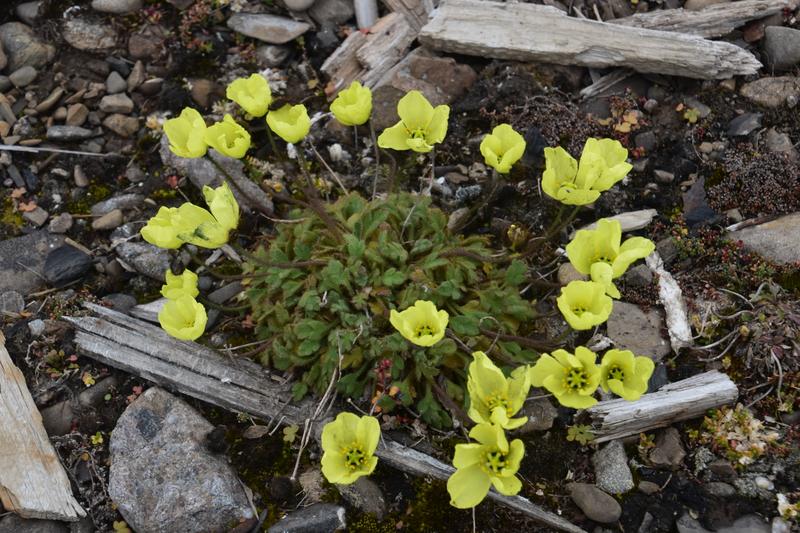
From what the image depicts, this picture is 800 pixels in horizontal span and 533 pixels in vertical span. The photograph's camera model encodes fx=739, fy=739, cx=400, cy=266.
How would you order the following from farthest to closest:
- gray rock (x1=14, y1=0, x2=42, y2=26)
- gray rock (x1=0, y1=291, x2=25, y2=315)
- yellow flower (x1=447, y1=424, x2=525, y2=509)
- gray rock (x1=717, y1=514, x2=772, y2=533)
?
gray rock (x1=14, y1=0, x2=42, y2=26), gray rock (x1=0, y1=291, x2=25, y2=315), gray rock (x1=717, y1=514, x2=772, y2=533), yellow flower (x1=447, y1=424, x2=525, y2=509)

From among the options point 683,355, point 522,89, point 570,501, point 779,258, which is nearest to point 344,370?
point 570,501

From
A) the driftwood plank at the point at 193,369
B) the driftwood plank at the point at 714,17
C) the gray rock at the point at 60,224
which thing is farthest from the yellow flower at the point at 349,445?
the driftwood plank at the point at 714,17

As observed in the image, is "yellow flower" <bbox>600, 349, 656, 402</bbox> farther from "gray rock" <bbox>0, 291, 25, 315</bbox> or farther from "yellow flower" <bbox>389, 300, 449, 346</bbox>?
"gray rock" <bbox>0, 291, 25, 315</bbox>

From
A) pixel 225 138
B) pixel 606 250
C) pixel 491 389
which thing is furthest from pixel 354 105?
pixel 491 389

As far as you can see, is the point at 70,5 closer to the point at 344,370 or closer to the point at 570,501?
the point at 344,370

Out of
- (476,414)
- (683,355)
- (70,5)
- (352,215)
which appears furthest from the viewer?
(70,5)

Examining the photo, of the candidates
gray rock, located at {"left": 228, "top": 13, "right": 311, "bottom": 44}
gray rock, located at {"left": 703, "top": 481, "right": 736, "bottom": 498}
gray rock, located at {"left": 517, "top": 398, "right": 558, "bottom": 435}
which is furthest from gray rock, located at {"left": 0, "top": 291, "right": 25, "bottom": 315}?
gray rock, located at {"left": 703, "top": 481, "right": 736, "bottom": 498}
